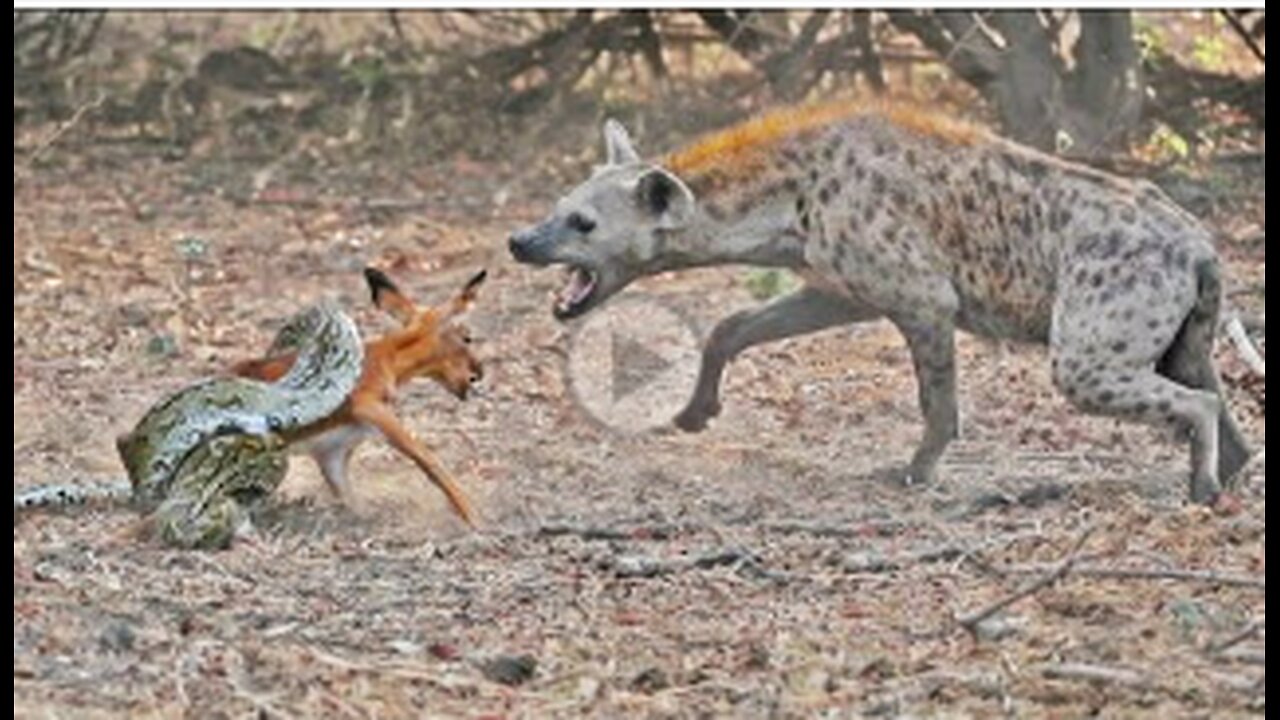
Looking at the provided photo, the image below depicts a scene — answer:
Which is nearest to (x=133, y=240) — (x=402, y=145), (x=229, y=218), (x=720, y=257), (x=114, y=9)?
(x=229, y=218)

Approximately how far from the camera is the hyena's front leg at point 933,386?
8.07 metres

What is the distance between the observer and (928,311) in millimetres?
8055

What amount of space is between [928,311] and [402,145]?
201 inches

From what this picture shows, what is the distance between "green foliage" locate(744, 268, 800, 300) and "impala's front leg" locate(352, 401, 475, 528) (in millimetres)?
2932

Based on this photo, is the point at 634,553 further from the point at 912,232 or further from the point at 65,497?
the point at 912,232

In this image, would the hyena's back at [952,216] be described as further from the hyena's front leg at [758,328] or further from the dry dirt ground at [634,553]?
the dry dirt ground at [634,553]

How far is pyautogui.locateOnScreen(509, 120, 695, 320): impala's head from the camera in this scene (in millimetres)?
8133

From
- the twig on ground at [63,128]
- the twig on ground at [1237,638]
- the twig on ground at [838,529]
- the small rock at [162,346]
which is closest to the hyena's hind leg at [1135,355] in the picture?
the twig on ground at [838,529]

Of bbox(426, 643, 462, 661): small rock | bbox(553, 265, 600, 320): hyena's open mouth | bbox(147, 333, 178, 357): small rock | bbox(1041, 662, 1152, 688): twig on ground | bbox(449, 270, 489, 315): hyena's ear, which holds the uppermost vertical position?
bbox(449, 270, 489, 315): hyena's ear

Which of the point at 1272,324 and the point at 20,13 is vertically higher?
the point at 20,13

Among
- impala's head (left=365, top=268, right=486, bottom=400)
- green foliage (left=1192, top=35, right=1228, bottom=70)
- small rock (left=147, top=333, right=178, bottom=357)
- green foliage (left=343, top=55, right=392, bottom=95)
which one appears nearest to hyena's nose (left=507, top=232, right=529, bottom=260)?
impala's head (left=365, top=268, right=486, bottom=400)

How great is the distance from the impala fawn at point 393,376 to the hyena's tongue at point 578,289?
1.21 ft

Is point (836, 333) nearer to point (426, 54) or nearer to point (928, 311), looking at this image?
point (928, 311)

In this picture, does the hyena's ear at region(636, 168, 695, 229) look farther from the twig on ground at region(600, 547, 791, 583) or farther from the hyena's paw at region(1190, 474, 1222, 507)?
the twig on ground at region(600, 547, 791, 583)
